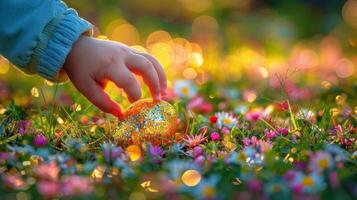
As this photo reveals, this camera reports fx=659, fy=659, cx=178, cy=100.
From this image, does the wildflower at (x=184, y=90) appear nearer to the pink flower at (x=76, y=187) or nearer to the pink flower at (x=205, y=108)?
the pink flower at (x=205, y=108)

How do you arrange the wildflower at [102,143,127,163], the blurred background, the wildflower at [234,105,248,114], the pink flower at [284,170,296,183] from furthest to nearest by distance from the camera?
the blurred background, the wildflower at [234,105,248,114], the wildflower at [102,143,127,163], the pink flower at [284,170,296,183]

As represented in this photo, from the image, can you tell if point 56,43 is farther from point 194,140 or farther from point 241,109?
point 241,109

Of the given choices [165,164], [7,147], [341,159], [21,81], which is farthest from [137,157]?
[21,81]

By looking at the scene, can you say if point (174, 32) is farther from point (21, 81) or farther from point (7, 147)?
point (7, 147)

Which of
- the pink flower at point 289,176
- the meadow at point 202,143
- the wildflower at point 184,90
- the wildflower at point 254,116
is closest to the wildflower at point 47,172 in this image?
the meadow at point 202,143

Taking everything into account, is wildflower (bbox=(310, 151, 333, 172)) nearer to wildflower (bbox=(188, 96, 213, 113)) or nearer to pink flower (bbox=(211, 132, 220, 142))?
pink flower (bbox=(211, 132, 220, 142))

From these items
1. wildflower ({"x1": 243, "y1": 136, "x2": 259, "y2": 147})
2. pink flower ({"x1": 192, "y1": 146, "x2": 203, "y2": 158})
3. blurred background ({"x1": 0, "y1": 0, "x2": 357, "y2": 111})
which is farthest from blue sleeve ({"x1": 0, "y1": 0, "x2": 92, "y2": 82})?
wildflower ({"x1": 243, "y1": 136, "x2": 259, "y2": 147})
